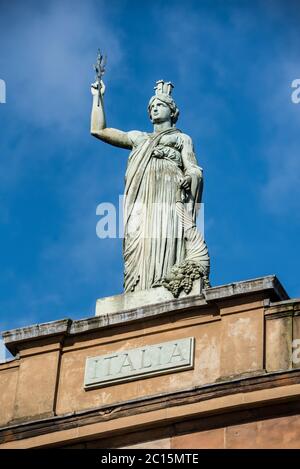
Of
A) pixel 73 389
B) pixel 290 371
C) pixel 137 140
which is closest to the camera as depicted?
pixel 290 371

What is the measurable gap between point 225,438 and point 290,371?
1317mm

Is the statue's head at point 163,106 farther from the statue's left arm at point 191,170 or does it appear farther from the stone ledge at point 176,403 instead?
the stone ledge at point 176,403

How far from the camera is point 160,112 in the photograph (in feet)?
109

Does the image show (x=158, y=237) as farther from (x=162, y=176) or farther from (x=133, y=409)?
(x=133, y=409)

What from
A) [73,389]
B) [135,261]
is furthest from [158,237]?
[73,389]

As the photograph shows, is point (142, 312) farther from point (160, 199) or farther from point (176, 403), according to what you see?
point (160, 199)

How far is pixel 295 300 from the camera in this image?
2939 cm

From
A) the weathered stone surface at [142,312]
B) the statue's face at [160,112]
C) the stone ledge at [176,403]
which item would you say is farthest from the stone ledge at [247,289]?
the statue's face at [160,112]

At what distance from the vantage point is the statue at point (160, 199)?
31375 mm

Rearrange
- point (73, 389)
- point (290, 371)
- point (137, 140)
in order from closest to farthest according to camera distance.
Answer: point (290, 371) → point (73, 389) → point (137, 140)

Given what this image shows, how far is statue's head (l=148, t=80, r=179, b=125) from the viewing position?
33344 mm

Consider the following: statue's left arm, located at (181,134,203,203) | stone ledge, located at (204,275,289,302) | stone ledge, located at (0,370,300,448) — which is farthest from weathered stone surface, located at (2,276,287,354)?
statue's left arm, located at (181,134,203,203)
